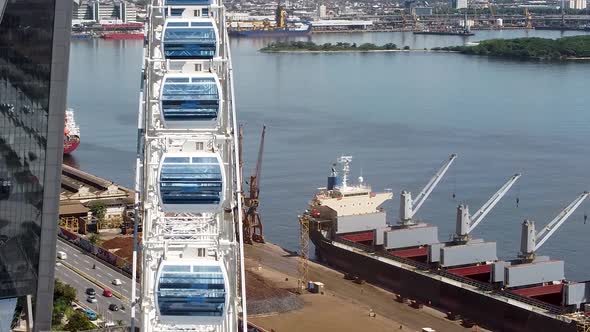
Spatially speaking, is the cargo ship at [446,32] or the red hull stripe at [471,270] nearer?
the red hull stripe at [471,270]

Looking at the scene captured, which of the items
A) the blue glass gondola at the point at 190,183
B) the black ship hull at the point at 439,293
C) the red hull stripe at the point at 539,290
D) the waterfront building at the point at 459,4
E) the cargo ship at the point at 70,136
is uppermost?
the waterfront building at the point at 459,4

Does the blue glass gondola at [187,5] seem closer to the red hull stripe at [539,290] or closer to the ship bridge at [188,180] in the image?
the ship bridge at [188,180]

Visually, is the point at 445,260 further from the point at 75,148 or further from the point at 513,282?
the point at 75,148

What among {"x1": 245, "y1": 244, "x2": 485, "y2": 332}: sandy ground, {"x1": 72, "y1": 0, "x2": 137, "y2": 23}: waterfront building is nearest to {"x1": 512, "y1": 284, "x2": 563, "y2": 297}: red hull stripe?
{"x1": 245, "y1": 244, "x2": 485, "y2": 332}: sandy ground

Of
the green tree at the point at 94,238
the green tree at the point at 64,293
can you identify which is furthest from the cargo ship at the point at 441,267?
the green tree at the point at 64,293

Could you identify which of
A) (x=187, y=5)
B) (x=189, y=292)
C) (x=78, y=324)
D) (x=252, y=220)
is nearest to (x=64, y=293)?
(x=78, y=324)

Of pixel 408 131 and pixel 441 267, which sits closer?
pixel 441 267

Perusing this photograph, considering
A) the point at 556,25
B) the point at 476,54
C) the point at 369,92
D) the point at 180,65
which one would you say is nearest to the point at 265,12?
the point at 556,25

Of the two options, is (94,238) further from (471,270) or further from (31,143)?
(31,143)
